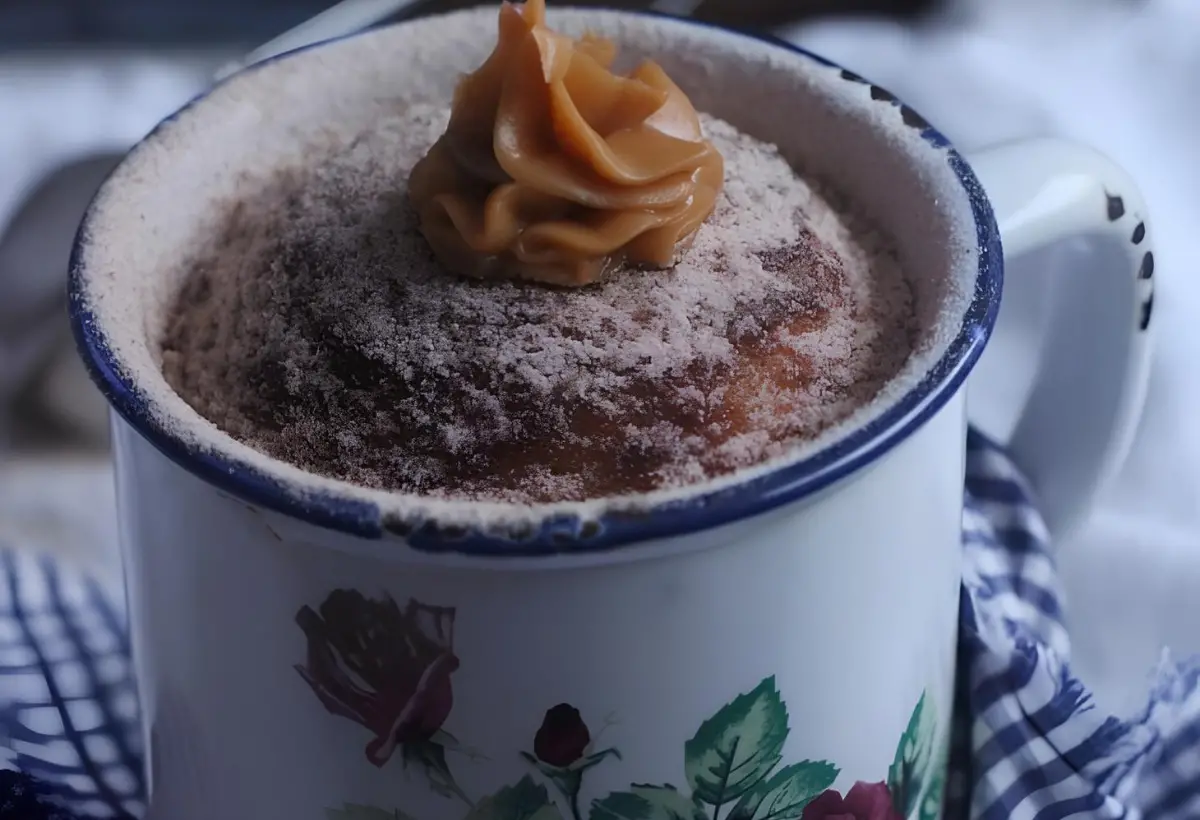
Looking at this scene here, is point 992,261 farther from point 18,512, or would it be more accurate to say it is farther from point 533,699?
point 18,512

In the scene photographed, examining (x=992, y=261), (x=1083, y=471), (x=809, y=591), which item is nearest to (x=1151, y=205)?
(x=1083, y=471)

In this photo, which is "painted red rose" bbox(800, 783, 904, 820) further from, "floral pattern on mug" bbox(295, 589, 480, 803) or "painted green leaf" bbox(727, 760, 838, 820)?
"floral pattern on mug" bbox(295, 589, 480, 803)

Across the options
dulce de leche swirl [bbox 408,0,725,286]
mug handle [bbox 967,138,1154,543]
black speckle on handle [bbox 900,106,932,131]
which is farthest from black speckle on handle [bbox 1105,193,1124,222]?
dulce de leche swirl [bbox 408,0,725,286]

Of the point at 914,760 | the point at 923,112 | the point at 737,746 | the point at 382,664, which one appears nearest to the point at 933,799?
the point at 914,760

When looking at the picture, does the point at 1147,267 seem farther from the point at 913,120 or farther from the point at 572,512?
the point at 572,512

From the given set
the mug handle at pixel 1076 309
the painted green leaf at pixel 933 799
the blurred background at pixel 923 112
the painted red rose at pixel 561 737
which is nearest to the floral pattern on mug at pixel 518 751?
the painted red rose at pixel 561 737

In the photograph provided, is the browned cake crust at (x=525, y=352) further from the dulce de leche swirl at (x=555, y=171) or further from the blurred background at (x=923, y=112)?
the blurred background at (x=923, y=112)
